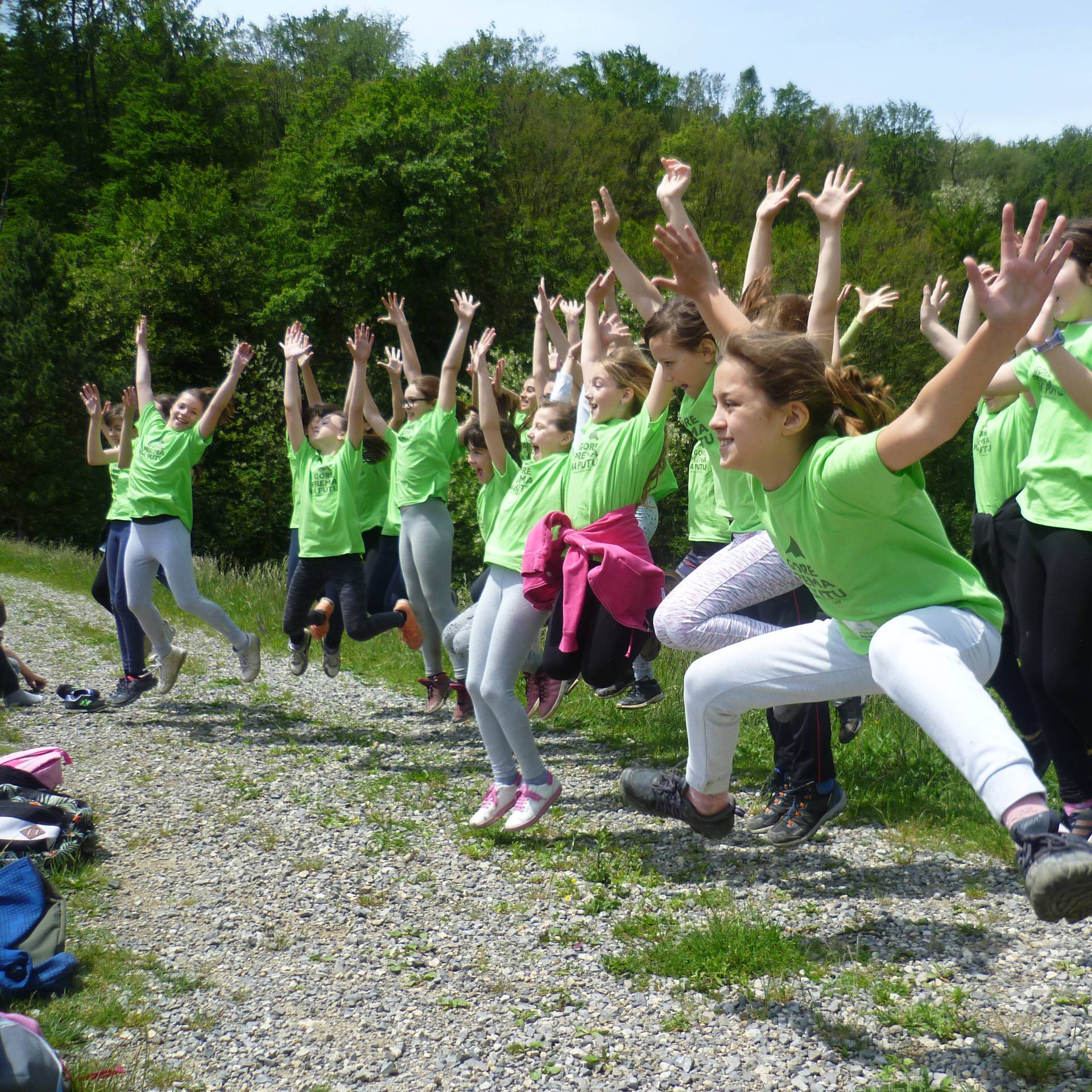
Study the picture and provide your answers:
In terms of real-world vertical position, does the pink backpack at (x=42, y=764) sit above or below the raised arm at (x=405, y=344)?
below

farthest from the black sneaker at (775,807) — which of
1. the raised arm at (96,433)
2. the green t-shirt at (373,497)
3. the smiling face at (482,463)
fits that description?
the raised arm at (96,433)

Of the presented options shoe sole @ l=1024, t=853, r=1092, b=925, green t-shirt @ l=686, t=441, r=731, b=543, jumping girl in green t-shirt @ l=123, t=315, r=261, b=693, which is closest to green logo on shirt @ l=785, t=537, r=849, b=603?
shoe sole @ l=1024, t=853, r=1092, b=925

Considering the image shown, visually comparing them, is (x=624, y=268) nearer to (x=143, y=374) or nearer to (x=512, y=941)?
(x=512, y=941)

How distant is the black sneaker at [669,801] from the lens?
3.96 meters

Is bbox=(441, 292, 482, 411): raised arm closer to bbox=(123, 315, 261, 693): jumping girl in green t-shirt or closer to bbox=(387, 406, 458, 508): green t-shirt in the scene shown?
bbox=(387, 406, 458, 508): green t-shirt

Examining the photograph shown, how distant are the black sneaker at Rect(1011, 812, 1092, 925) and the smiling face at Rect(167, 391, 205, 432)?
274 inches

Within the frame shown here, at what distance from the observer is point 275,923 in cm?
439

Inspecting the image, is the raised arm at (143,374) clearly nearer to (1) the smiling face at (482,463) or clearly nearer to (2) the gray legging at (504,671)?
(1) the smiling face at (482,463)

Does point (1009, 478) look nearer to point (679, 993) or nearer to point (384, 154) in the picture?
point (679, 993)

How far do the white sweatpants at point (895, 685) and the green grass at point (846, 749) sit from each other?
1916mm

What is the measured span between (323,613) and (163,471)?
5.01 feet

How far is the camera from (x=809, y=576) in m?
3.43

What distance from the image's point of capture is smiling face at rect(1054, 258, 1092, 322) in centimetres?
414

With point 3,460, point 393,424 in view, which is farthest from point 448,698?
point 3,460
